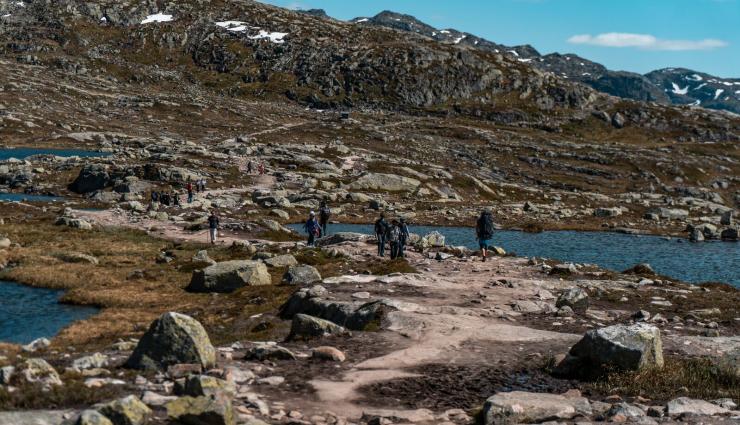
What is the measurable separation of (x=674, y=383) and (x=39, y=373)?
16935 millimetres

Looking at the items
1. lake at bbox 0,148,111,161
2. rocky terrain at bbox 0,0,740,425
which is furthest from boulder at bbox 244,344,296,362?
lake at bbox 0,148,111,161

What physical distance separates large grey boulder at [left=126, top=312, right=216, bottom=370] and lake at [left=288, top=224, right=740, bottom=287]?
46917 mm

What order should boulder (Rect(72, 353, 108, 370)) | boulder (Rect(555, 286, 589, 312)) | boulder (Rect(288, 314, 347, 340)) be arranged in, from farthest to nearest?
boulder (Rect(555, 286, 589, 312)), boulder (Rect(288, 314, 347, 340)), boulder (Rect(72, 353, 108, 370))

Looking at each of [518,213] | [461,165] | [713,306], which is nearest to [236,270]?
[713,306]

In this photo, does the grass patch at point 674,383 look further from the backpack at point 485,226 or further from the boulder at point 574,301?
the backpack at point 485,226

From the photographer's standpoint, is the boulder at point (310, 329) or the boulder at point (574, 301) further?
the boulder at point (574, 301)

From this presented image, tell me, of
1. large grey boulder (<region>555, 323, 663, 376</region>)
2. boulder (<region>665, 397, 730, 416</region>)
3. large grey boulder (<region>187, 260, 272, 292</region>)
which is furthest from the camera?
large grey boulder (<region>187, 260, 272, 292</region>)

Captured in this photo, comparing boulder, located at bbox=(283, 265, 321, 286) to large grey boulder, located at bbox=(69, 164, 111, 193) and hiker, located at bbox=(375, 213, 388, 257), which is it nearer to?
hiker, located at bbox=(375, 213, 388, 257)

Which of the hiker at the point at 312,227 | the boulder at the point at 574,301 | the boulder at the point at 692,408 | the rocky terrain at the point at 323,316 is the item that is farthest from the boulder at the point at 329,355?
the hiker at the point at 312,227

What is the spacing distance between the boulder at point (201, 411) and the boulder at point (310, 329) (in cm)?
818

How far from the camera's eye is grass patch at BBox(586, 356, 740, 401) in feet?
53.4

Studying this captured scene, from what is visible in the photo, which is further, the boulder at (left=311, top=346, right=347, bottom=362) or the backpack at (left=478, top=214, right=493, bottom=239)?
the backpack at (left=478, top=214, right=493, bottom=239)

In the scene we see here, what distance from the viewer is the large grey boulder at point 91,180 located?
80.1 meters

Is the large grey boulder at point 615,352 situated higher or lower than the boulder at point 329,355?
higher
